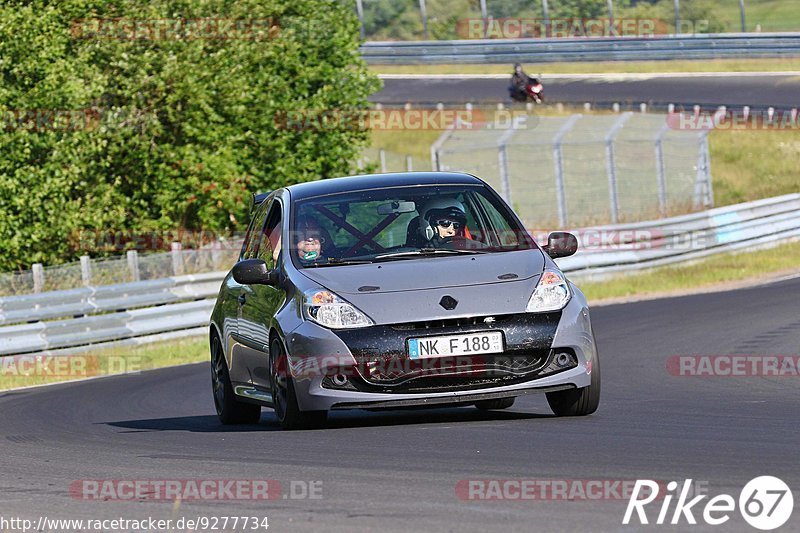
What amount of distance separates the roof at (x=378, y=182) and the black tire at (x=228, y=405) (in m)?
1.49

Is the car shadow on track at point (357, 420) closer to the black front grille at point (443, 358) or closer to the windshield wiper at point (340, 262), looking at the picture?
the black front grille at point (443, 358)

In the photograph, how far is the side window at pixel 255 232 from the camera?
11011 mm

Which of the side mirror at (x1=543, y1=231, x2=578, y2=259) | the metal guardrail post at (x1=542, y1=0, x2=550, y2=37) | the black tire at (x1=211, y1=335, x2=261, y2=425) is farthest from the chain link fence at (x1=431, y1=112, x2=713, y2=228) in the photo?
the metal guardrail post at (x1=542, y1=0, x2=550, y2=37)

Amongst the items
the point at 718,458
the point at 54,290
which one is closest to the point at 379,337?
the point at 718,458

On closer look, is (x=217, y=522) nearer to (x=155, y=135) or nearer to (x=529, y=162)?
(x=155, y=135)

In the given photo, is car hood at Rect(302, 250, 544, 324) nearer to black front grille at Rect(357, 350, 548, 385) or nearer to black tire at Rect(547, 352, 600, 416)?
black front grille at Rect(357, 350, 548, 385)

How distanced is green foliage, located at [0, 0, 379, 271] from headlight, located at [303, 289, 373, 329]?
60.3 feet

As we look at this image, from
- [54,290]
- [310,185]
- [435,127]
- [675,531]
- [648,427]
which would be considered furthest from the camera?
[435,127]

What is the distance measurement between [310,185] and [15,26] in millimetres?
17827

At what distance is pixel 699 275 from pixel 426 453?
65.0 ft

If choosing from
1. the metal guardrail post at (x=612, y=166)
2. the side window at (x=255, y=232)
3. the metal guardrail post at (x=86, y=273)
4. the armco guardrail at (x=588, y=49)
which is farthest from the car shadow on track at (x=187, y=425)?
the armco guardrail at (x=588, y=49)

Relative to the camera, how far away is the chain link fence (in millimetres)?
28656

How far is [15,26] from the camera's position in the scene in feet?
88.6

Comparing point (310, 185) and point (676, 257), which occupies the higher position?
point (310, 185)
